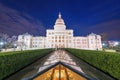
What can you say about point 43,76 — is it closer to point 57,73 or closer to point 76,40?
point 57,73

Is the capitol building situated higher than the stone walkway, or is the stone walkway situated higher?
the capitol building

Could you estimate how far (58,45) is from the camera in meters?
116

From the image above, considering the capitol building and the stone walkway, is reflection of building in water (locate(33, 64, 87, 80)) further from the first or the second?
the capitol building

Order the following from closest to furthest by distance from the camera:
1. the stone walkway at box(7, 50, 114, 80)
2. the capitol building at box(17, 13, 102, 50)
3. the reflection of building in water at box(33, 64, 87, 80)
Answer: the reflection of building in water at box(33, 64, 87, 80)
the stone walkway at box(7, 50, 114, 80)
the capitol building at box(17, 13, 102, 50)

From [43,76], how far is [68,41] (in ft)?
381

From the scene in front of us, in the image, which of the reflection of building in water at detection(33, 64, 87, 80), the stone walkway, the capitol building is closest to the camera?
the reflection of building in water at detection(33, 64, 87, 80)

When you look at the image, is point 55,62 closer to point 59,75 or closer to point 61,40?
point 59,75

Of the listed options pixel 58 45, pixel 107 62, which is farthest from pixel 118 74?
pixel 58 45

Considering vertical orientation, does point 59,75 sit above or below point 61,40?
below

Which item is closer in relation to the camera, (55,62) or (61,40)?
(55,62)

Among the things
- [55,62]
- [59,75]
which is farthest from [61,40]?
[59,75]

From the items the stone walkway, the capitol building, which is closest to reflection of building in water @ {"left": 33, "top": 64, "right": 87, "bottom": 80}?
the stone walkway

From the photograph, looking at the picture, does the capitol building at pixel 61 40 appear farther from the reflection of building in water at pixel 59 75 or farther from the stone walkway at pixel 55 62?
the reflection of building in water at pixel 59 75

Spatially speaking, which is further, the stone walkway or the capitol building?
the capitol building
